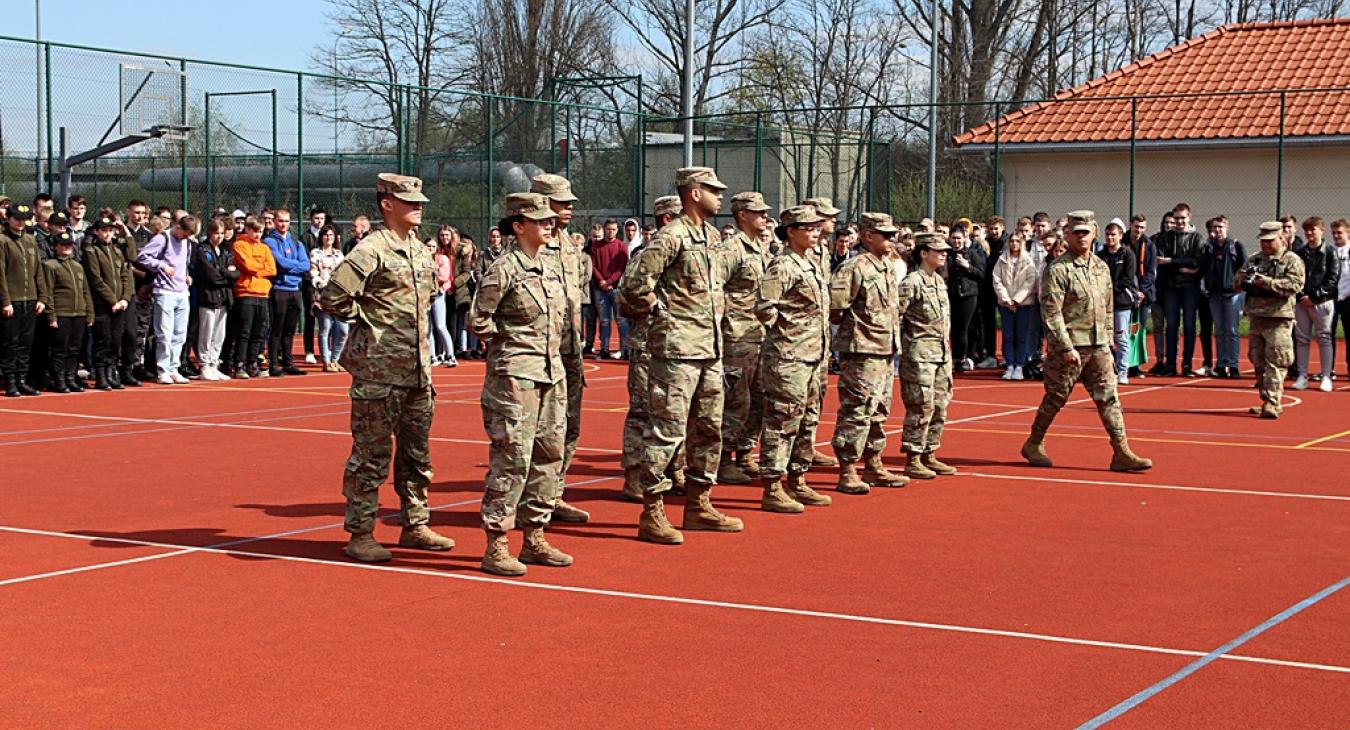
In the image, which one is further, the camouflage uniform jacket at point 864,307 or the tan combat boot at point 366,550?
the camouflage uniform jacket at point 864,307

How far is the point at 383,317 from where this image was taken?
913cm

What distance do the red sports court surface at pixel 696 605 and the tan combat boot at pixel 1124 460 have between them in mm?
206

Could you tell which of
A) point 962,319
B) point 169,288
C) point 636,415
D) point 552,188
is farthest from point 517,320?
point 962,319

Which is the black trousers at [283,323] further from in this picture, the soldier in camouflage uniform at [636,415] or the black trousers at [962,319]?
the soldier in camouflage uniform at [636,415]

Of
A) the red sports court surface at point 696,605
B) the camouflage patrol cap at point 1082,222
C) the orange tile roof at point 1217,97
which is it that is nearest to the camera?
the red sports court surface at point 696,605

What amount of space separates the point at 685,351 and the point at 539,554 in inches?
64.8

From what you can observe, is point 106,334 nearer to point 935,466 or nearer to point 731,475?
point 731,475

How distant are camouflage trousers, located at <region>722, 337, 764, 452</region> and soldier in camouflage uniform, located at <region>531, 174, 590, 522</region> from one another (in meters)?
1.50

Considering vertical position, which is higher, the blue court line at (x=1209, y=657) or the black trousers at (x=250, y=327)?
the black trousers at (x=250, y=327)

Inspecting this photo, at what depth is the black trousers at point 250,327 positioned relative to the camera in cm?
2136

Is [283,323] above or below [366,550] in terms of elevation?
above

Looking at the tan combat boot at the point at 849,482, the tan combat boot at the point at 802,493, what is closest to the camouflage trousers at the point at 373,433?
the tan combat boot at the point at 802,493

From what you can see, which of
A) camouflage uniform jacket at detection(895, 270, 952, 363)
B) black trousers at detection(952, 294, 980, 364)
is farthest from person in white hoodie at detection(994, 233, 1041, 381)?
camouflage uniform jacket at detection(895, 270, 952, 363)

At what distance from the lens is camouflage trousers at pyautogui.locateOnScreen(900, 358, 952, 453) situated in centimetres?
1261
